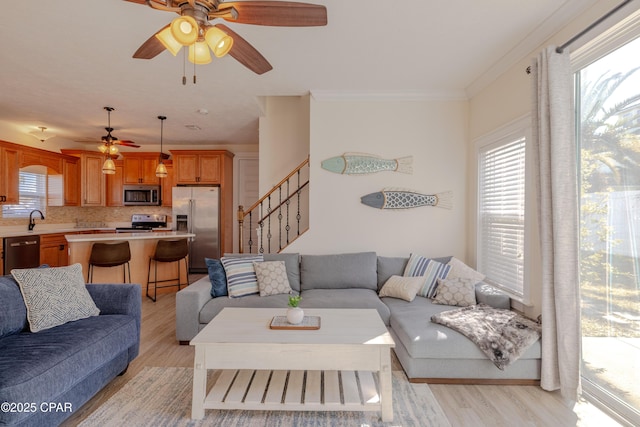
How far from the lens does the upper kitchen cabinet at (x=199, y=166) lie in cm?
668

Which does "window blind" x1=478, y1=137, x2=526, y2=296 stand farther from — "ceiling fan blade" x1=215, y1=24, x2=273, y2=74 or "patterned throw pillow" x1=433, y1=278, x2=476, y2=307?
"ceiling fan blade" x1=215, y1=24, x2=273, y2=74

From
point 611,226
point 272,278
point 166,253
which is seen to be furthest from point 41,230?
point 611,226

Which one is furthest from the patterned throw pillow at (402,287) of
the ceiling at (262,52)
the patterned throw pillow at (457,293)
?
the ceiling at (262,52)

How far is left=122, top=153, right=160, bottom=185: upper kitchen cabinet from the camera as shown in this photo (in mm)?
7141

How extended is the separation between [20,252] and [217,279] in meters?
4.10

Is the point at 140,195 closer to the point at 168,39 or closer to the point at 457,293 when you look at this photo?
the point at 168,39

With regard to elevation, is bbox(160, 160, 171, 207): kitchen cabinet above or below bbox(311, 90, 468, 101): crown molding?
below

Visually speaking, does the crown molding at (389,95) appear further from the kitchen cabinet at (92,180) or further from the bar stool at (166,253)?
the kitchen cabinet at (92,180)

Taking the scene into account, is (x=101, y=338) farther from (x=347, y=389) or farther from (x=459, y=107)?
(x=459, y=107)

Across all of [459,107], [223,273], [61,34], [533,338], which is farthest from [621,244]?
[61,34]

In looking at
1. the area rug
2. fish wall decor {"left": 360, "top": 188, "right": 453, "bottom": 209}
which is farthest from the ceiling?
the area rug

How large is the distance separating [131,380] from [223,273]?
1.25 m

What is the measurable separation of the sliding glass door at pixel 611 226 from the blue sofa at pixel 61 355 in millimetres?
3349

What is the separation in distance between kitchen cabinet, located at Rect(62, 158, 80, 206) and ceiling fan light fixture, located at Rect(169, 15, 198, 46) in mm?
6566
